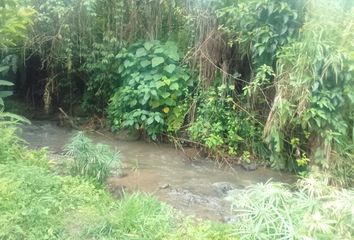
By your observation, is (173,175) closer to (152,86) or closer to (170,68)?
(152,86)

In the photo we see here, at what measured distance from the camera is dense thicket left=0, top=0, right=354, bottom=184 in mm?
4148

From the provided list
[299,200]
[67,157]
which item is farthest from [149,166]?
[299,200]

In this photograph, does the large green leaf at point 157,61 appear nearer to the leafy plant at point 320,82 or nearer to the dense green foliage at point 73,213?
the leafy plant at point 320,82

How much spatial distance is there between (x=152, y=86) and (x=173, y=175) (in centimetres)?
140

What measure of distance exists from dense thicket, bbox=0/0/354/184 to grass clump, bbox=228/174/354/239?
1917 mm

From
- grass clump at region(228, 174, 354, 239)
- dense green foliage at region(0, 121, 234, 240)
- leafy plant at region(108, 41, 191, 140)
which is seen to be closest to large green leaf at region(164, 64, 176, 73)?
leafy plant at region(108, 41, 191, 140)

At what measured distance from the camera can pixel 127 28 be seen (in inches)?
235

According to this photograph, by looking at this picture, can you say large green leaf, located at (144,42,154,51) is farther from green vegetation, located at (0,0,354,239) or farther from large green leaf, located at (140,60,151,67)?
large green leaf, located at (140,60,151,67)

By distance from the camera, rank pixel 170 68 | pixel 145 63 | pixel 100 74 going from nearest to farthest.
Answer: pixel 170 68
pixel 145 63
pixel 100 74

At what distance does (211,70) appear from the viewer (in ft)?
17.5

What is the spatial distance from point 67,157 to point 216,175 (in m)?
1.71

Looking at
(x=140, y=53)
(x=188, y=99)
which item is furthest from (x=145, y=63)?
(x=188, y=99)

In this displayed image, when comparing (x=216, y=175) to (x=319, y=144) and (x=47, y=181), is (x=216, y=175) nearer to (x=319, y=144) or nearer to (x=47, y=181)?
(x=319, y=144)

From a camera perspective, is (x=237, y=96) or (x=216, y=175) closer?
(x=216, y=175)
